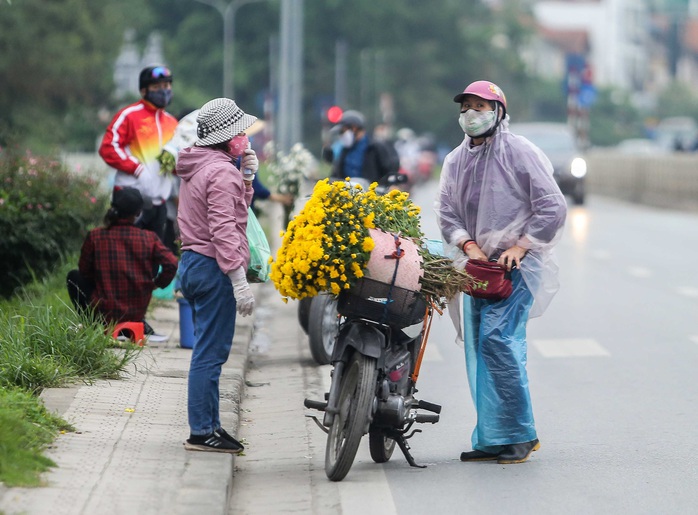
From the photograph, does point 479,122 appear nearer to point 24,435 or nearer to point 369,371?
point 369,371

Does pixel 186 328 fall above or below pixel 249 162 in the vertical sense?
below

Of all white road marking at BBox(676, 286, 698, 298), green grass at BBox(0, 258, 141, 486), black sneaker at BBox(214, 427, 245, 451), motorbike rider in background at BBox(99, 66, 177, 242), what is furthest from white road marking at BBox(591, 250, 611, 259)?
black sneaker at BBox(214, 427, 245, 451)

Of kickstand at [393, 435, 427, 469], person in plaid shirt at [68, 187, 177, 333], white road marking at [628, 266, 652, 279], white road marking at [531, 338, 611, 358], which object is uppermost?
person in plaid shirt at [68, 187, 177, 333]

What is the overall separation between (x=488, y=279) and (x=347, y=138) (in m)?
6.06

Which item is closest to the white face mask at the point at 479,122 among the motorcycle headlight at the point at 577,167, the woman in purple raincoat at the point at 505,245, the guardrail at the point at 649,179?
the woman in purple raincoat at the point at 505,245

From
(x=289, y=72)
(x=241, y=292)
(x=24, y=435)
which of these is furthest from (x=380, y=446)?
(x=289, y=72)

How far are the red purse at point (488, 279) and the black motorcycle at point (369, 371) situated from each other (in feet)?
0.92

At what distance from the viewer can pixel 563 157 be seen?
106 ft

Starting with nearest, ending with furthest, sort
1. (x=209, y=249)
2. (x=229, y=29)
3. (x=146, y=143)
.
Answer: (x=209, y=249)
(x=146, y=143)
(x=229, y=29)

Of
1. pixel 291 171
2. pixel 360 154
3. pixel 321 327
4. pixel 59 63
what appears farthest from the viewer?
pixel 59 63

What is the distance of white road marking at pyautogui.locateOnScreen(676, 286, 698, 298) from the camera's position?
15.1 metres

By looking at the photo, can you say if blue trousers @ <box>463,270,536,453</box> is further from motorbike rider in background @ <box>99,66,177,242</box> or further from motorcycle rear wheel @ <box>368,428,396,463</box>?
motorbike rider in background @ <box>99,66,177,242</box>

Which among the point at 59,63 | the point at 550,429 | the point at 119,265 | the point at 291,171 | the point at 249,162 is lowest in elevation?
the point at 550,429

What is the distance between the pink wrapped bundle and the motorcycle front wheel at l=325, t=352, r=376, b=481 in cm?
38
